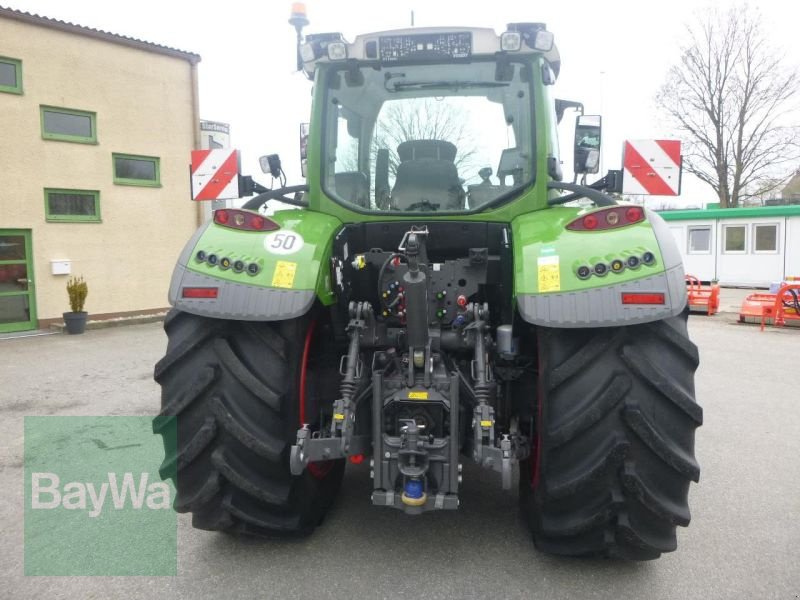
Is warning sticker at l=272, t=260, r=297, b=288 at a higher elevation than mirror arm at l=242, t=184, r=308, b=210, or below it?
below

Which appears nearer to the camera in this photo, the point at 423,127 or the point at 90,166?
the point at 423,127

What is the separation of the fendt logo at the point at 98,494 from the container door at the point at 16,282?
8.86 meters

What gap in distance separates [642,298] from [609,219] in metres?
0.43

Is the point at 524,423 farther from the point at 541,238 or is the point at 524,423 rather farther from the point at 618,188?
the point at 618,188

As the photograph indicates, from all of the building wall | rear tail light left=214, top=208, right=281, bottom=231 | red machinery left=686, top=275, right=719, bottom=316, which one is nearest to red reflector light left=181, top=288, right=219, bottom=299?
rear tail light left=214, top=208, right=281, bottom=231

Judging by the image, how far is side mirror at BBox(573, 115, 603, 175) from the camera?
3268 mm

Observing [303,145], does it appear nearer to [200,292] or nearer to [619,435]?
[200,292]

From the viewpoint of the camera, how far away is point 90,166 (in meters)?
12.0

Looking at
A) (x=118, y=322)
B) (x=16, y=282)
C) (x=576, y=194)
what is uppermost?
(x=576, y=194)

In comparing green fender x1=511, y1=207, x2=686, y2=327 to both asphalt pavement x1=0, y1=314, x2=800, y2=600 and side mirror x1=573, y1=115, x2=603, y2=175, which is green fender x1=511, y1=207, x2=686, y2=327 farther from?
asphalt pavement x1=0, y1=314, x2=800, y2=600

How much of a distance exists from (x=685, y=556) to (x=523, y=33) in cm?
258

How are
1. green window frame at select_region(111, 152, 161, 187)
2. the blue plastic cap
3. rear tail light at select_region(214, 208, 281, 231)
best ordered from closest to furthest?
1. the blue plastic cap
2. rear tail light at select_region(214, 208, 281, 231)
3. green window frame at select_region(111, 152, 161, 187)

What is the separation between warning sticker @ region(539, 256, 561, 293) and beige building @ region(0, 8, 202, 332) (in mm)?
11465

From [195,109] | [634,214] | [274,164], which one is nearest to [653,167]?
[634,214]
